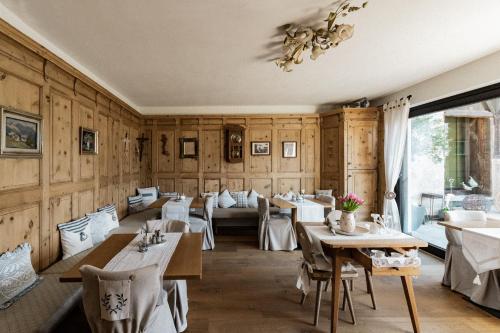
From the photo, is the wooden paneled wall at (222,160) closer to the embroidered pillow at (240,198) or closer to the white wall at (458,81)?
the embroidered pillow at (240,198)

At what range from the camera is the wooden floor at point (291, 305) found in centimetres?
225

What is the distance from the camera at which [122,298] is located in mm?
1403

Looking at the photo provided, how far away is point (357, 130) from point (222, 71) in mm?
3262

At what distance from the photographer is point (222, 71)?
362cm

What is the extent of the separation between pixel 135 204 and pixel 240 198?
223cm

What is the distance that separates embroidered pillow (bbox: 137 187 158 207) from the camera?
526cm

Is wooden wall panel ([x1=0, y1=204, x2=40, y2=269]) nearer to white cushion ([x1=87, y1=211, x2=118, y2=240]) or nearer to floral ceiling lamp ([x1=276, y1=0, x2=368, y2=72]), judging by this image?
white cushion ([x1=87, y1=211, x2=118, y2=240])

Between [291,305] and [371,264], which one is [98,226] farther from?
[371,264]

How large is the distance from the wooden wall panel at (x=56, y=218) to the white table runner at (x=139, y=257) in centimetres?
123

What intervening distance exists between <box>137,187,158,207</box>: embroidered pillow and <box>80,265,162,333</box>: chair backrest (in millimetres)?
4005

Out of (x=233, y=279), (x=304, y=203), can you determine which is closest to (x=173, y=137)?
(x=304, y=203)

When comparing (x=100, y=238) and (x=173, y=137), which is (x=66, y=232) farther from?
(x=173, y=137)

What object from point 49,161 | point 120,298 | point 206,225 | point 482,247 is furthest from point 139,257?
point 482,247

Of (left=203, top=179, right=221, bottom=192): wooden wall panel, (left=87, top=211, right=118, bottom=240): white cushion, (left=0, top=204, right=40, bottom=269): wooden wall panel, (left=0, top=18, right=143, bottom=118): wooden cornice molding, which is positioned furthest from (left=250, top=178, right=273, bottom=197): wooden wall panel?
(left=0, top=204, right=40, bottom=269): wooden wall panel
